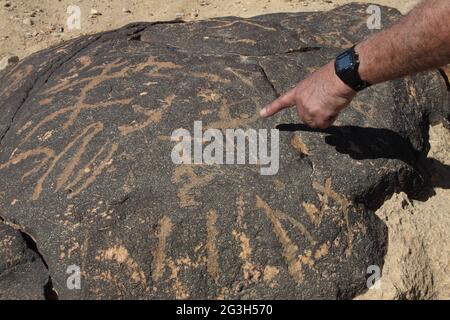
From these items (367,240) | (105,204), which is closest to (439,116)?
(367,240)

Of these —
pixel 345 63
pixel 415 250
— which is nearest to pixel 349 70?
pixel 345 63

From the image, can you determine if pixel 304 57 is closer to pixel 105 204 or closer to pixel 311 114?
pixel 311 114

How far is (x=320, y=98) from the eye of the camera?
2.02 meters

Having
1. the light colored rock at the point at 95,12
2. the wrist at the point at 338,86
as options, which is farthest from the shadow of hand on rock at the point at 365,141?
the light colored rock at the point at 95,12

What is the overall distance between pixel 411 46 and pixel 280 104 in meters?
0.51

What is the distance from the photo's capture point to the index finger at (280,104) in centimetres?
209

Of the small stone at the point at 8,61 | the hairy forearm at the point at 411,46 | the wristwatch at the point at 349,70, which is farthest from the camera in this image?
the small stone at the point at 8,61

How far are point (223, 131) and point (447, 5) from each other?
89 centimetres

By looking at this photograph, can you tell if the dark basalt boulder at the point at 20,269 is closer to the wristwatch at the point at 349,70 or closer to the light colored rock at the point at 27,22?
the wristwatch at the point at 349,70

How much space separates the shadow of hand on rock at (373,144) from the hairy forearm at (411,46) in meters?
0.36

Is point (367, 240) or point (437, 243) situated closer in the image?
point (367, 240)

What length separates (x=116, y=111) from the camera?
2.26 metres

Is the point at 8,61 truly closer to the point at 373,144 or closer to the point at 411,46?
the point at 373,144

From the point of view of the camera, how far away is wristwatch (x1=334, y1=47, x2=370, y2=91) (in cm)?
193
